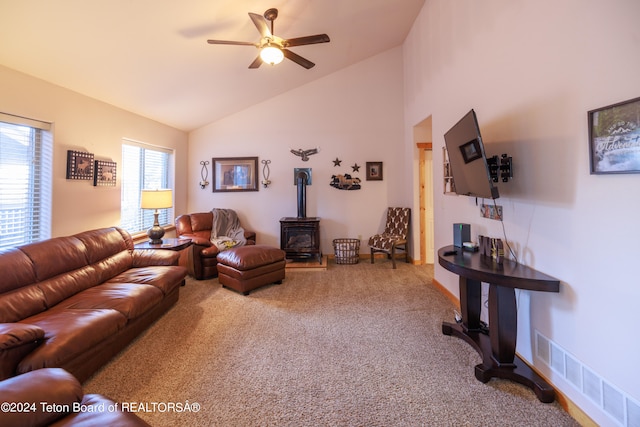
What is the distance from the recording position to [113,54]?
2.71 metres

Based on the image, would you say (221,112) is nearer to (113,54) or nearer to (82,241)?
(113,54)

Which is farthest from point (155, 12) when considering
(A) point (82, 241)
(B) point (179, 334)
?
(B) point (179, 334)

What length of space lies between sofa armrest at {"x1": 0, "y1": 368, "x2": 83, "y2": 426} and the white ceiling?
2609mm

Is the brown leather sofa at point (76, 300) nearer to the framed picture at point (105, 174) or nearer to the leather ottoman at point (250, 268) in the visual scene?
the leather ottoman at point (250, 268)

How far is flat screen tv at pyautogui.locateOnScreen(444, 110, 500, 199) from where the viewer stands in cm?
189

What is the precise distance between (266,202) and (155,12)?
3.46 m

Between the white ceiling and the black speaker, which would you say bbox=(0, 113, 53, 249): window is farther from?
the black speaker

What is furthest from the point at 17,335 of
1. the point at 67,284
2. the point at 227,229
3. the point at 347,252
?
the point at 347,252

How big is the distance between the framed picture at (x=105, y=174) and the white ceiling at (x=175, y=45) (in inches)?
33.9

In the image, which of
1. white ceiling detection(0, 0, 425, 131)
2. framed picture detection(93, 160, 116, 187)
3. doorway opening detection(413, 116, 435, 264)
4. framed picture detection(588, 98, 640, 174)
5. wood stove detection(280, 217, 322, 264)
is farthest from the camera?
wood stove detection(280, 217, 322, 264)

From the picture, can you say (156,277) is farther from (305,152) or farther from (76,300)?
(305,152)

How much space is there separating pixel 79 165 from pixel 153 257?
1.41 metres

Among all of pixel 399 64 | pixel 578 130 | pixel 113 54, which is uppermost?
pixel 399 64

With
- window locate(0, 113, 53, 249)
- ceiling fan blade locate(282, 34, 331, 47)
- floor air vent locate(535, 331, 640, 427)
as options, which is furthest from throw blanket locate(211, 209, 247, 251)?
floor air vent locate(535, 331, 640, 427)
